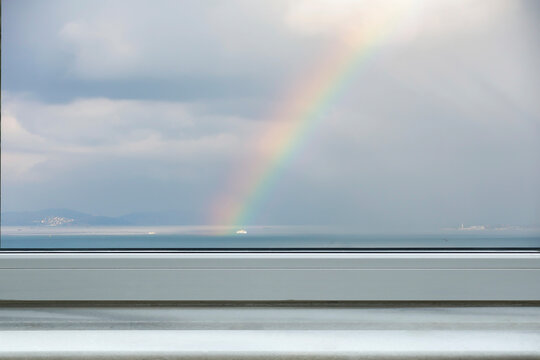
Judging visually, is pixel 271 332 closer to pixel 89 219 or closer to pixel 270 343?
pixel 270 343

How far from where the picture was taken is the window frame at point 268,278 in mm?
1273

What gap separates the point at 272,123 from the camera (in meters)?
1.38

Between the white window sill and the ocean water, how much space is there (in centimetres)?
14

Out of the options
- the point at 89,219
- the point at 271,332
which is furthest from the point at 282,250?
the point at 89,219

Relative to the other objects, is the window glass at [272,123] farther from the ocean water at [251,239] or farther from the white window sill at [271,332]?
the white window sill at [271,332]

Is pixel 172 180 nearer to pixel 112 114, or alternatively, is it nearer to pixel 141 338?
pixel 112 114

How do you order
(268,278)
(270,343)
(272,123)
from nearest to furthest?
(270,343) → (268,278) → (272,123)

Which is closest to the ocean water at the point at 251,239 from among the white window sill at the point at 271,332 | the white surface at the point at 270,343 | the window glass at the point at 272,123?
the window glass at the point at 272,123

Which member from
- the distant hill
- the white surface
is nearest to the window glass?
the distant hill

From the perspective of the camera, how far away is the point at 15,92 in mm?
1349

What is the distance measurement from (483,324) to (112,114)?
36.7 inches

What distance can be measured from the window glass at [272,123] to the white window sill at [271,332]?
16 cm

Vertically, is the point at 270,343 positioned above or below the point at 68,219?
below

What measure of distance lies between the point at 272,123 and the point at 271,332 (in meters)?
0.50
